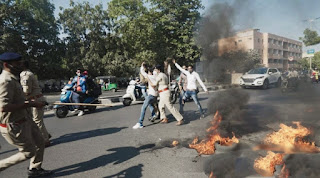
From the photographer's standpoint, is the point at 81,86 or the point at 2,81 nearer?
the point at 2,81

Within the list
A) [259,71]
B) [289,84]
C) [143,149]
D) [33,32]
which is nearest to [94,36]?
[33,32]

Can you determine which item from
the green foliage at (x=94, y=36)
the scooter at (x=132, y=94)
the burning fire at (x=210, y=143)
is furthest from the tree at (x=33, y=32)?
the burning fire at (x=210, y=143)

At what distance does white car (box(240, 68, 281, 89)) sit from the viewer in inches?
575

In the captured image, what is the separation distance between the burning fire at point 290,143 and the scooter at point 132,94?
6.76 metres

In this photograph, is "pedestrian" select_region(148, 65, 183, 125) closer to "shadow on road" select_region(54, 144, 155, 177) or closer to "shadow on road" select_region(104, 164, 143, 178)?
"shadow on road" select_region(54, 144, 155, 177)

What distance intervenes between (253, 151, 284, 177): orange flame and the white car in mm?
12068

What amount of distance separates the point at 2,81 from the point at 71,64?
2950 centimetres

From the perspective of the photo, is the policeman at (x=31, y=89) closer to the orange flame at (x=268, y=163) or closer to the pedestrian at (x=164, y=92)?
the pedestrian at (x=164, y=92)

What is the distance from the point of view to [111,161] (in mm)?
3699

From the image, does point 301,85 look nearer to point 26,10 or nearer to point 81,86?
point 81,86

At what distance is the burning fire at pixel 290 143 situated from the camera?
3.39 metres

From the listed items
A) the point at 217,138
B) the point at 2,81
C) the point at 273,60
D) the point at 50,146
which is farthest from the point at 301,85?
the point at 2,81

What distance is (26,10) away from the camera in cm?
2662

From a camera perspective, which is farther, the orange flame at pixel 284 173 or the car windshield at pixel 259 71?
the car windshield at pixel 259 71
